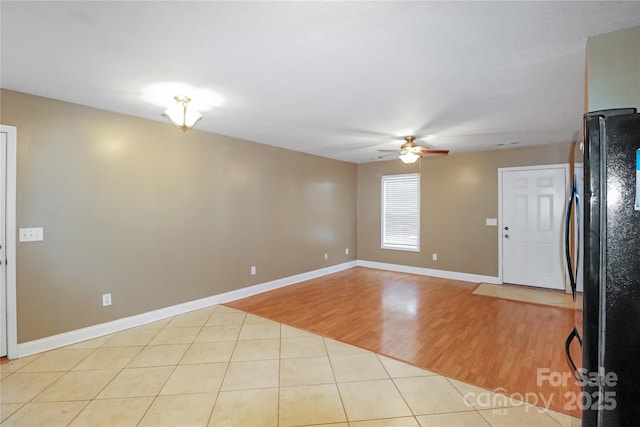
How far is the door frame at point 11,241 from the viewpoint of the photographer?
105 inches

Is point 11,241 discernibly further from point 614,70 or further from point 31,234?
point 614,70

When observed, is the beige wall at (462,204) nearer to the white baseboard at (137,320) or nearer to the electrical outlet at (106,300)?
the white baseboard at (137,320)

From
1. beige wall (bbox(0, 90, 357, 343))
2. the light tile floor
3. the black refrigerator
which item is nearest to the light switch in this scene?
beige wall (bbox(0, 90, 357, 343))

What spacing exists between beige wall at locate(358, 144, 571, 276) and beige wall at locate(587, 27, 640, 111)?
352 cm

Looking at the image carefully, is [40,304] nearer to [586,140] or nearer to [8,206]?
[8,206]

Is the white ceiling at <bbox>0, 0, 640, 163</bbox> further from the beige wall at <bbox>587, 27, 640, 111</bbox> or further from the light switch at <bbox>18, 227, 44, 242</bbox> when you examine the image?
the light switch at <bbox>18, 227, 44, 242</bbox>

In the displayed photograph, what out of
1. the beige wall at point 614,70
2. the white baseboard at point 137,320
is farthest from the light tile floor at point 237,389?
the beige wall at point 614,70

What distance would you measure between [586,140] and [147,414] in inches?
115

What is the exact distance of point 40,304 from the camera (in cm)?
282

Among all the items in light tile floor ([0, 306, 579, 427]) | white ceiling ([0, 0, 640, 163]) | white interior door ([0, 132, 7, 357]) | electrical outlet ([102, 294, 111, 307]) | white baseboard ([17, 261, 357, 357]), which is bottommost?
light tile floor ([0, 306, 579, 427])

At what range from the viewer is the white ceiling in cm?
164

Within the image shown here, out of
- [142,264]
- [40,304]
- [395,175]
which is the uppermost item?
[395,175]

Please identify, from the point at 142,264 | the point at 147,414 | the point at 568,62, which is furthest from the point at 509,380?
the point at 142,264

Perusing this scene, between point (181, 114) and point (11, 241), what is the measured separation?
Result: 75.4 inches
